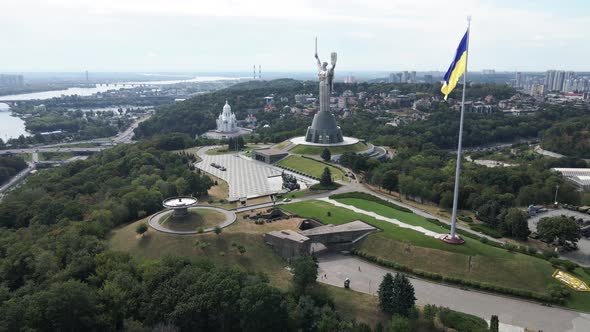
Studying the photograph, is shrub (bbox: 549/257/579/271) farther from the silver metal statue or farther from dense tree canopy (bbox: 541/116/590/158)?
dense tree canopy (bbox: 541/116/590/158)

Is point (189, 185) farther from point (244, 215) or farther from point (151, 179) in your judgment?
point (244, 215)

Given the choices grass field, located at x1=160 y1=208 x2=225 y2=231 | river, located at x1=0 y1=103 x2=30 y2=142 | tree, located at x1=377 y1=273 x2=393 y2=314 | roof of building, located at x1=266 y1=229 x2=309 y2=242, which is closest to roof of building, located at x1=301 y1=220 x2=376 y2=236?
roof of building, located at x1=266 y1=229 x2=309 y2=242

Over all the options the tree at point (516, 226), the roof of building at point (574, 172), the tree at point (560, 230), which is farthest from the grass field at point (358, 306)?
the roof of building at point (574, 172)

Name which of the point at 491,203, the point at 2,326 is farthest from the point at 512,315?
the point at 2,326

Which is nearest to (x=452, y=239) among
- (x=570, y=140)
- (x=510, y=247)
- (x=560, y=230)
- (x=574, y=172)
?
(x=510, y=247)

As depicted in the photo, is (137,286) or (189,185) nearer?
(137,286)

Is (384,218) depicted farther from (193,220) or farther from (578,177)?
(578,177)
